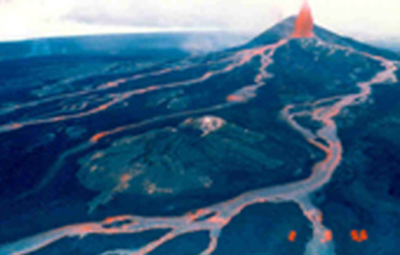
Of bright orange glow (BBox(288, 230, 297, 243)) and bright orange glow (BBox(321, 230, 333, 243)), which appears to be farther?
bright orange glow (BBox(288, 230, 297, 243))

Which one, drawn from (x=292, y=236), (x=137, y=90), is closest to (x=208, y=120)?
(x=292, y=236)

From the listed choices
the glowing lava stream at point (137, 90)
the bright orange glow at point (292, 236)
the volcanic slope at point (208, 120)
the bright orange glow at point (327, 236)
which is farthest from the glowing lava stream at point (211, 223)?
the glowing lava stream at point (137, 90)

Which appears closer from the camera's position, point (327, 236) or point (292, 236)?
point (327, 236)

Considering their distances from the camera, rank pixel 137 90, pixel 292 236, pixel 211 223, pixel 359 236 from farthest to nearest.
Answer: pixel 137 90, pixel 211 223, pixel 359 236, pixel 292 236

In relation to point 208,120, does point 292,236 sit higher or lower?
lower

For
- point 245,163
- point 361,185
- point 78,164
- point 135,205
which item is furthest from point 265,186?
point 78,164

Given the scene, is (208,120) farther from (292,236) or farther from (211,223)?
(292,236)

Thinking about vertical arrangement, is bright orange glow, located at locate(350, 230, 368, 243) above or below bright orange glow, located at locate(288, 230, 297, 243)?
below

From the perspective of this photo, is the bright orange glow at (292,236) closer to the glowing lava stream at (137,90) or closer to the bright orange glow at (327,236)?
the bright orange glow at (327,236)

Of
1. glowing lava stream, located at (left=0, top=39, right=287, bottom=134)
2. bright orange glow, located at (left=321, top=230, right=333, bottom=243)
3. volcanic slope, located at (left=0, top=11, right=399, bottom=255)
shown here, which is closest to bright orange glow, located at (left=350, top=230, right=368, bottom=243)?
volcanic slope, located at (left=0, top=11, right=399, bottom=255)

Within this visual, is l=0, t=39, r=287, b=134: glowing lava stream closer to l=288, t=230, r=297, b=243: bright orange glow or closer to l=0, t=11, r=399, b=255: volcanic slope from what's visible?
l=0, t=11, r=399, b=255: volcanic slope

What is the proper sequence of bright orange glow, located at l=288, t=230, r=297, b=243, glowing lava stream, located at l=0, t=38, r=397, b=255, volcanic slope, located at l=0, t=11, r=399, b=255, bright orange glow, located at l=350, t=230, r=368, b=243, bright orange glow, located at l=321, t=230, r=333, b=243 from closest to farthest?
glowing lava stream, located at l=0, t=38, r=397, b=255 → bright orange glow, located at l=321, t=230, r=333, b=243 → bright orange glow, located at l=288, t=230, r=297, b=243 → bright orange glow, located at l=350, t=230, r=368, b=243 → volcanic slope, located at l=0, t=11, r=399, b=255

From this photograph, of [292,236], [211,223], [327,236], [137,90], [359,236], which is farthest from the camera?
[137,90]
